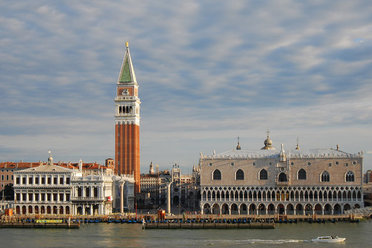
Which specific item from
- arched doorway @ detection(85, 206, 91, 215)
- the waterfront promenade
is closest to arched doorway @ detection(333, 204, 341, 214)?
the waterfront promenade

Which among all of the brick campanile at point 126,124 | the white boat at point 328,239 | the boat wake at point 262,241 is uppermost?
the brick campanile at point 126,124

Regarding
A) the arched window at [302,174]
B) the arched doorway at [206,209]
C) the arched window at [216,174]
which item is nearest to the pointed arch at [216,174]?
the arched window at [216,174]

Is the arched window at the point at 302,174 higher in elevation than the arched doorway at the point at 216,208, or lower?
higher

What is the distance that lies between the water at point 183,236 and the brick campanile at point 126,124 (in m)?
37.9

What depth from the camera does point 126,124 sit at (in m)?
119

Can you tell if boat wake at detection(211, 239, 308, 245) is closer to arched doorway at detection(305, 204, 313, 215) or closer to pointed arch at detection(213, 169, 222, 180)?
arched doorway at detection(305, 204, 313, 215)

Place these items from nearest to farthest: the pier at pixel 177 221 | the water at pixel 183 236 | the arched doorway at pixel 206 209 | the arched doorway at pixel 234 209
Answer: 1. the water at pixel 183 236
2. the pier at pixel 177 221
3. the arched doorway at pixel 234 209
4. the arched doorway at pixel 206 209

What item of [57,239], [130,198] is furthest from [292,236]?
[130,198]

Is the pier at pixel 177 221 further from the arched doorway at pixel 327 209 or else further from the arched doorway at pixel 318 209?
the arched doorway at pixel 318 209

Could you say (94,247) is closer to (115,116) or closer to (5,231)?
(5,231)

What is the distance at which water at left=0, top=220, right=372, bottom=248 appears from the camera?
202 ft

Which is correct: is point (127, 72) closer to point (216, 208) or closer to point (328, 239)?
point (216, 208)

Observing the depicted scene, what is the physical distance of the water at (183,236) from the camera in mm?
61562

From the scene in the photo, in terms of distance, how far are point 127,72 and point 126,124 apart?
1047 cm
